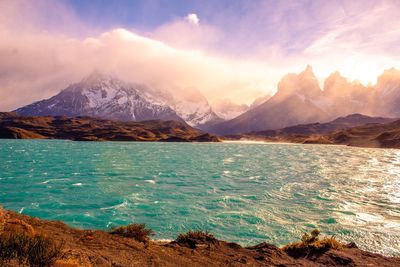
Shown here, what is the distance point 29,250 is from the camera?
8.45 metres

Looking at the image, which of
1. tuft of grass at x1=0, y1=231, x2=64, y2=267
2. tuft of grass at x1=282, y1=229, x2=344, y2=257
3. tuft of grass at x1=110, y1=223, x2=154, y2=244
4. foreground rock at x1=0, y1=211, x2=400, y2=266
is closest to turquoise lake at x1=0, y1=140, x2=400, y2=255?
tuft of grass at x1=282, y1=229, x2=344, y2=257

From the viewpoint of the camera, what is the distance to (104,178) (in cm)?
4372

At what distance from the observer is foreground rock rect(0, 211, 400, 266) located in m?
12.0

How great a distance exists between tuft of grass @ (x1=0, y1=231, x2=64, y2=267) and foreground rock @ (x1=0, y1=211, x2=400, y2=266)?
1.82 meters

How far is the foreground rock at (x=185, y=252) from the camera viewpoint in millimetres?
11969

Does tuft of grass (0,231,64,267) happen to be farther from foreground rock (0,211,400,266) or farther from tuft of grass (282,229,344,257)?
tuft of grass (282,229,344,257)

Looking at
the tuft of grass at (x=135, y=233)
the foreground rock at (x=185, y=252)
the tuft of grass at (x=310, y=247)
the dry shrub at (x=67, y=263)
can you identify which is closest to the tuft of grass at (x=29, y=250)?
the dry shrub at (x=67, y=263)

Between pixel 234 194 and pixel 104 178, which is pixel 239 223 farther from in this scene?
pixel 104 178

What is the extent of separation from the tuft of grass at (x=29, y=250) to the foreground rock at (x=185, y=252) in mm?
1825

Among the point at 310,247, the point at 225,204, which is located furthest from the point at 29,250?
the point at 225,204

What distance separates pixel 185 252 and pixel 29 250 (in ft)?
24.9

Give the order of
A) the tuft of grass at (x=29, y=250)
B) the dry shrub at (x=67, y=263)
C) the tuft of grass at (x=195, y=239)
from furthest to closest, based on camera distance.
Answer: the tuft of grass at (x=195, y=239)
the dry shrub at (x=67, y=263)
the tuft of grass at (x=29, y=250)

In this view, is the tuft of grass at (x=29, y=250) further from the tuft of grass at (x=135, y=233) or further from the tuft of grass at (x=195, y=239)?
the tuft of grass at (x=195, y=239)

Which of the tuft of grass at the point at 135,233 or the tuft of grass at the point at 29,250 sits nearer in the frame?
the tuft of grass at the point at 29,250
